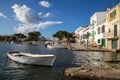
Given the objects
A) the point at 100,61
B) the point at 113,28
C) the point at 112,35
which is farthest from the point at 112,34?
the point at 100,61

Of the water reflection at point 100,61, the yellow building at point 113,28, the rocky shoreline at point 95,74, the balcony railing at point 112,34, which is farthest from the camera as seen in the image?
the balcony railing at point 112,34

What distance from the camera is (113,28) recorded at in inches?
2137

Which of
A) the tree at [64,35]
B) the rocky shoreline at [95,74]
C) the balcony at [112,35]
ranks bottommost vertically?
the rocky shoreline at [95,74]

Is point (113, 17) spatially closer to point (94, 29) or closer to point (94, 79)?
point (94, 29)

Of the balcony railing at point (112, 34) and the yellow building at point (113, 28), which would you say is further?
the balcony railing at point (112, 34)

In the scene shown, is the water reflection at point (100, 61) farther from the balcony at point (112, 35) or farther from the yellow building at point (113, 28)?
the yellow building at point (113, 28)

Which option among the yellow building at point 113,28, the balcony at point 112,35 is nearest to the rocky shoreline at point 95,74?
the yellow building at point 113,28

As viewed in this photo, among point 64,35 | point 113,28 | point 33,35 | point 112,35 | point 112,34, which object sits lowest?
point 112,35

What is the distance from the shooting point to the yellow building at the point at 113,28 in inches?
2026

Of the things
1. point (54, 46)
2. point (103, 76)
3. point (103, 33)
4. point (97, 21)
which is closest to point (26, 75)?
point (103, 76)

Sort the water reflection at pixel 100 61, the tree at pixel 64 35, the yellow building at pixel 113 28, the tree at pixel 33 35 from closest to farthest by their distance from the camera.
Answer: the water reflection at pixel 100 61
the yellow building at pixel 113 28
the tree at pixel 64 35
the tree at pixel 33 35

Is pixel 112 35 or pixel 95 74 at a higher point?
pixel 112 35

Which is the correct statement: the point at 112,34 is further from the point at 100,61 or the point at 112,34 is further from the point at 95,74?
the point at 95,74

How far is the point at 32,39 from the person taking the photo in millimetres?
193125
